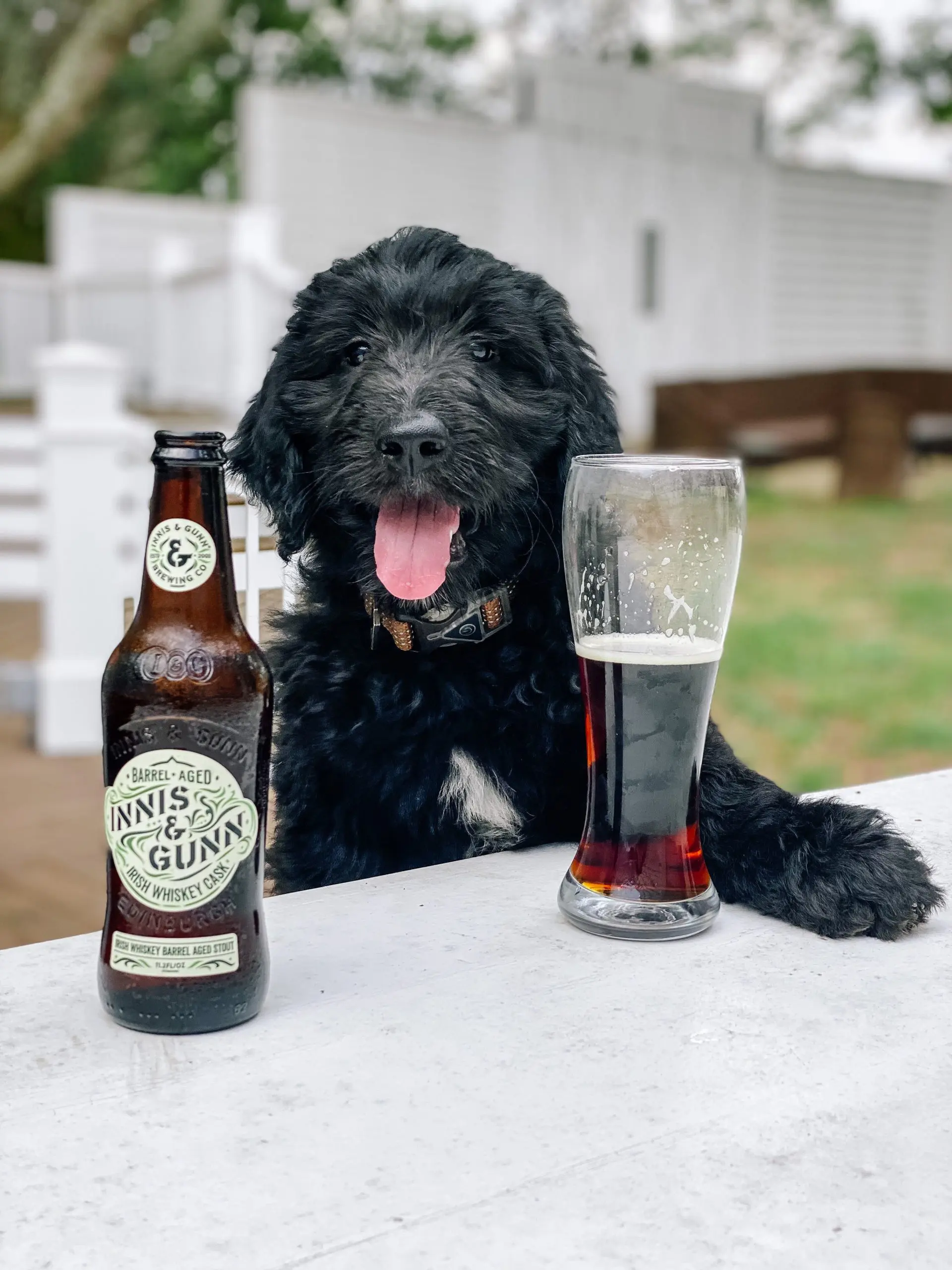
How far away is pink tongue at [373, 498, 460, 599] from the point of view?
191cm

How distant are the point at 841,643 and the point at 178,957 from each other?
7924mm

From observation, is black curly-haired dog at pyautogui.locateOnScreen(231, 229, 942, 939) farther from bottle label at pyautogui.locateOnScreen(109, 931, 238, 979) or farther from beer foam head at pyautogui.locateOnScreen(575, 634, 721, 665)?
bottle label at pyautogui.locateOnScreen(109, 931, 238, 979)

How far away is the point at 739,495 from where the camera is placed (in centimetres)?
155

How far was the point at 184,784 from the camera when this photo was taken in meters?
1.26

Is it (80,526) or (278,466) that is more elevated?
(278,466)

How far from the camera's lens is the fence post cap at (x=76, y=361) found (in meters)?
6.30

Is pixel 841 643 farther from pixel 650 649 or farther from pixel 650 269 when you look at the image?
pixel 650 269

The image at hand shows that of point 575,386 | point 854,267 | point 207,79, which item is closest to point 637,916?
point 575,386

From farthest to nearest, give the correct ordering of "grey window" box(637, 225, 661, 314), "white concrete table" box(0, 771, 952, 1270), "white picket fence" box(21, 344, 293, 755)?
"grey window" box(637, 225, 661, 314), "white picket fence" box(21, 344, 293, 755), "white concrete table" box(0, 771, 952, 1270)

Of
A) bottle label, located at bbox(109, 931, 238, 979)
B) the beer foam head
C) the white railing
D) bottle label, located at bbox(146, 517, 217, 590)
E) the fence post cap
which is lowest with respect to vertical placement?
bottle label, located at bbox(109, 931, 238, 979)

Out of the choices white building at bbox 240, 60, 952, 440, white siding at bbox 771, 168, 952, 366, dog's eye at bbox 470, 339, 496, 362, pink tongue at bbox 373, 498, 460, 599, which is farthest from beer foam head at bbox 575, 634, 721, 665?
white siding at bbox 771, 168, 952, 366

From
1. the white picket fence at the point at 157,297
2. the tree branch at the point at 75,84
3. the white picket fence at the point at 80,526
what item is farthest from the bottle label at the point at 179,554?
the tree branch at the point at 75,84

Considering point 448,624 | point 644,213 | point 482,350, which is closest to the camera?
point 448,624

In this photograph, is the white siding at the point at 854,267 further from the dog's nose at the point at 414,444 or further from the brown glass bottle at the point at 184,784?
the brown glass bottle at the point at 184,784
